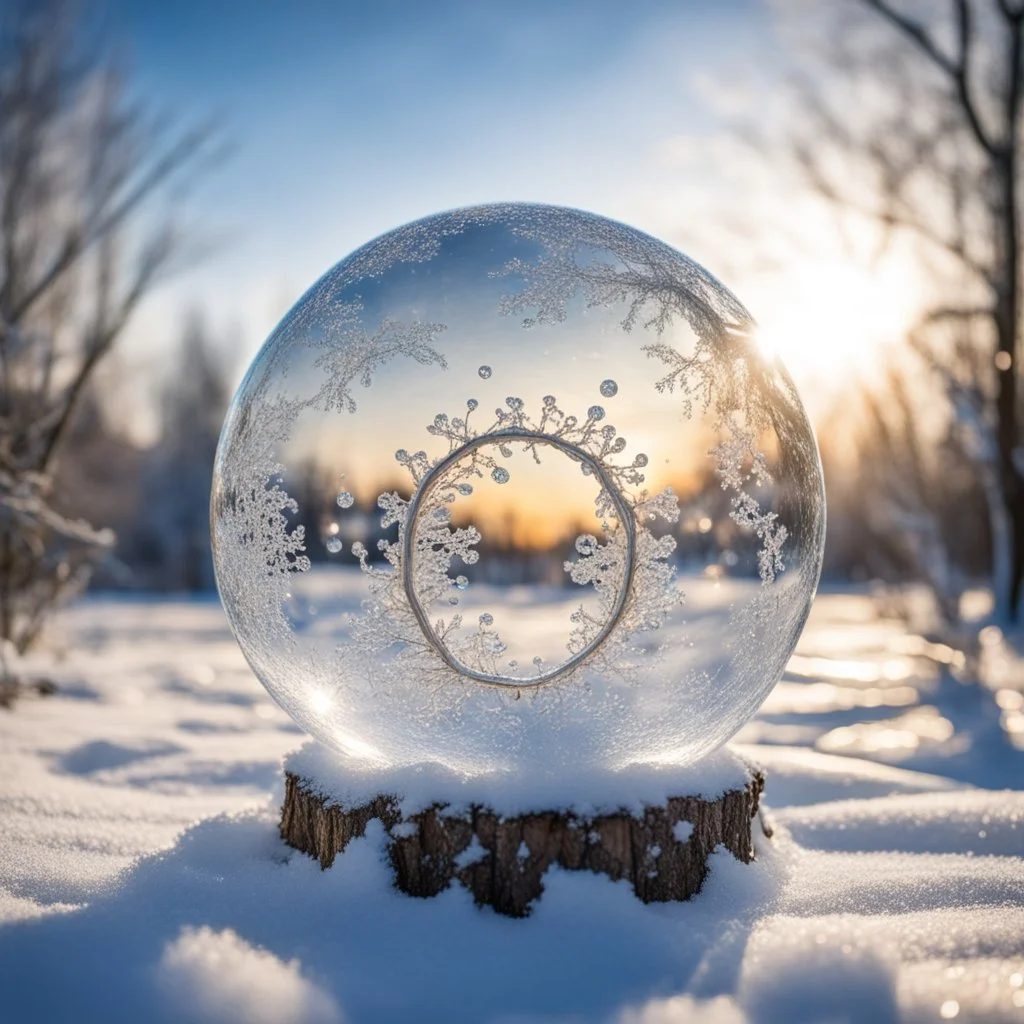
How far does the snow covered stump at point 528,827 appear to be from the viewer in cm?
198

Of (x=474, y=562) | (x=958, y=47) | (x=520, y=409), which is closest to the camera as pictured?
(x=520, y=409)

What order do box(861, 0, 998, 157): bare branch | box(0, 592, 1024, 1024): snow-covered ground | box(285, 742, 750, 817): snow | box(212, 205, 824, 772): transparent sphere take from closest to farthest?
1. box(0, 592, 1024, 1024): snow-covered ground
2. box(212, 205, 824, 772): transparent sphere
3. box(285, 742, 750, 817): snow
4. box(861, 0, 998, 157): bare branch

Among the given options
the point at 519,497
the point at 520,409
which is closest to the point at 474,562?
the point at 519,497

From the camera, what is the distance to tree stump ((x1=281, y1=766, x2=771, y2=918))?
197cm

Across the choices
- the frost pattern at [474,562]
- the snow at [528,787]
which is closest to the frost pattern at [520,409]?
the frost pattern at [474,562]

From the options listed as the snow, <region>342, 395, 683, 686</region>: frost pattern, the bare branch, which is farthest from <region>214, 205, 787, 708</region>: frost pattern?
the bare branch

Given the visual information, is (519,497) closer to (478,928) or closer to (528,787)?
(528,787)

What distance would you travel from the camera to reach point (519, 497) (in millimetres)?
1929

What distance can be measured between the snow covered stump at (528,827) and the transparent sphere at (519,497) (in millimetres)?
83

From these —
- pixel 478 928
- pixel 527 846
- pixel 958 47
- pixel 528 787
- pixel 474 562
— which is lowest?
pixel 478 928

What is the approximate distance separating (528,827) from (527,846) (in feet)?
0.14

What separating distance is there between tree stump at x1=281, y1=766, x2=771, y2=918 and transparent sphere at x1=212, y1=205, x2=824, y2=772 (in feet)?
0.49

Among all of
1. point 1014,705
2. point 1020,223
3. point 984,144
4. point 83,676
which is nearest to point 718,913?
point 1014,705

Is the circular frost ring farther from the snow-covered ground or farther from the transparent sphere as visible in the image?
the snow-covered ground
